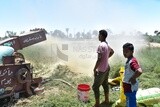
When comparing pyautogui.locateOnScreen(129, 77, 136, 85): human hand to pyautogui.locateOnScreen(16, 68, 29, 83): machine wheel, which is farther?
pyautogui.locateOnScreen(16, 68, 29, 83): machine wheel

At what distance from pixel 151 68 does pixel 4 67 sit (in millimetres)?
5945

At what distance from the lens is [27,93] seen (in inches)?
340

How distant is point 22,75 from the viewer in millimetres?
8438

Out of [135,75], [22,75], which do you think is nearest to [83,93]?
[22,75]

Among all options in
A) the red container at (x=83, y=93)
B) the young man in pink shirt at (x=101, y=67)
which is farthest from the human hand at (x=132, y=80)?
the red container at (x=83, y=93)

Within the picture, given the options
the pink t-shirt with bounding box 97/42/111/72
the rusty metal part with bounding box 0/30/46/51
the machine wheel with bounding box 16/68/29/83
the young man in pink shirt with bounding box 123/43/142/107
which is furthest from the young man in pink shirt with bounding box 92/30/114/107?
the rusty metal part with bounding box 0/30/46/51

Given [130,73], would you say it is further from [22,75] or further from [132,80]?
[22,75]

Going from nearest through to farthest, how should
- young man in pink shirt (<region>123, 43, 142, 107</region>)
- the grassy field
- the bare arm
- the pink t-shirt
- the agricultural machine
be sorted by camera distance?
the bare arm, young man in pink shirt (<region>123, 43, 142, 107</region>), the pink t-shirt, the grassy field, the agricultural machine

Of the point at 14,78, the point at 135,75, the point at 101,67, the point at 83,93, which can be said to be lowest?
the point at 83,93

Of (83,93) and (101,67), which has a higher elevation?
(101,67)

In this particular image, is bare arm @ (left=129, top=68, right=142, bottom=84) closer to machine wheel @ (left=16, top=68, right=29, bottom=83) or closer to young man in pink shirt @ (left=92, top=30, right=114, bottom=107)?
young man in pink shirt @ (left=92, top=30, right=114, bottom=107)

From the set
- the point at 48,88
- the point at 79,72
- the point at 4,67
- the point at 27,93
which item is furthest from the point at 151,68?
the point at 4,67

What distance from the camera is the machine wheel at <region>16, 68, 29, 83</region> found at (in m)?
8.31

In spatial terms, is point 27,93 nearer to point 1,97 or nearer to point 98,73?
point 1,97
